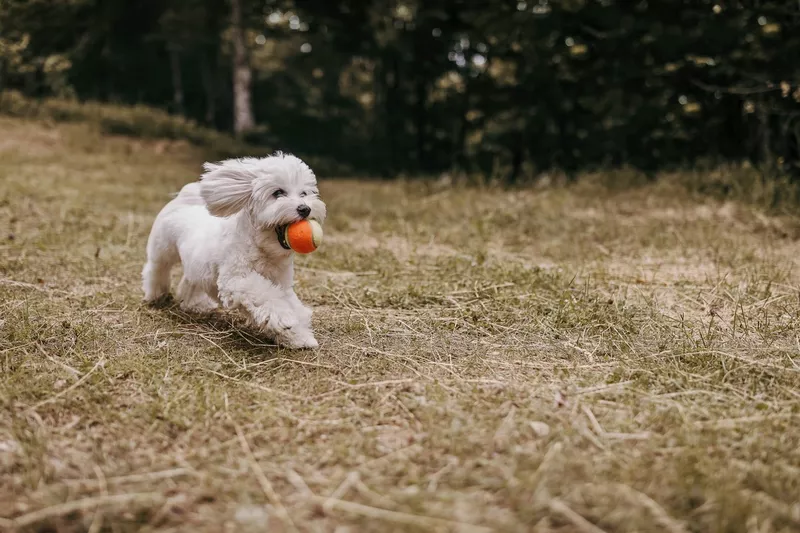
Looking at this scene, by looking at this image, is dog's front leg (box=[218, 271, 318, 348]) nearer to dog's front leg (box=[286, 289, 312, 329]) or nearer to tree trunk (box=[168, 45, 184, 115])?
dog's front leg (box=[286, 289, 312, 329])

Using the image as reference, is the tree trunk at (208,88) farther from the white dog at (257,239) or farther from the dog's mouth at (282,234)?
the dog's mouth at (282,234)

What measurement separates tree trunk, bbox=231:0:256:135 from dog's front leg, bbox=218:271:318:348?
34.7 feet

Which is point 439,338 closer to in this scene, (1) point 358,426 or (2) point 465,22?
(1) point 358,426

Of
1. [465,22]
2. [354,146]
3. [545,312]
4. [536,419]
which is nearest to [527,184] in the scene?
[465,22]

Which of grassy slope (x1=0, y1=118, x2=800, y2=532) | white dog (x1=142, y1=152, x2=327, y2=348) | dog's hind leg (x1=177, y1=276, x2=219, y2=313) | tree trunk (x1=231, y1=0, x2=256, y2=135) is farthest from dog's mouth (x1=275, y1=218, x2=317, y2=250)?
tree trunk (x1=231, y1=0, x2=256, y2=135)

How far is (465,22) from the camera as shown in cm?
1127

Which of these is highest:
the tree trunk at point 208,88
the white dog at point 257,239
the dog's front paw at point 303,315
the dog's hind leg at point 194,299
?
the tree trunk at point 208,88

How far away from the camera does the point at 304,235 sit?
3129 millimetres

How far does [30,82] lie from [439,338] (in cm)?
1137

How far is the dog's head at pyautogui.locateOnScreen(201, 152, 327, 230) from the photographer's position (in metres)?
3.13

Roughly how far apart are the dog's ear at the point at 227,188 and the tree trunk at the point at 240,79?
10406 mm

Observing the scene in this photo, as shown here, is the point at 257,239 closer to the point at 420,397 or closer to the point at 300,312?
the point at 300,312

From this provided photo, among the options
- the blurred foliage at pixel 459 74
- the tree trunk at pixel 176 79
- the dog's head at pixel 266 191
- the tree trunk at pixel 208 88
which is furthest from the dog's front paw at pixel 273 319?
the tree trunk at pixel 176 79

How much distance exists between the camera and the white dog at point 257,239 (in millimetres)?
3166
